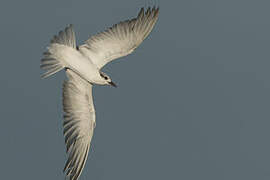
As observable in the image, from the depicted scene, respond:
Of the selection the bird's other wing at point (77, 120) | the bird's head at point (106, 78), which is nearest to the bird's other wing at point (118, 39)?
the bird's head at point (106, 78)

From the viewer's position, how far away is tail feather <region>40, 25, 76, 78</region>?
1842 cm

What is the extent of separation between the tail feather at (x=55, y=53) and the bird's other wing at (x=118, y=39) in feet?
1.61

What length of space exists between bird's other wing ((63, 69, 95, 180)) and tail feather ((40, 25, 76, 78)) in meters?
0.45

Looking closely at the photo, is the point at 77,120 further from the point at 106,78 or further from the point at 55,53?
the point at 55,53

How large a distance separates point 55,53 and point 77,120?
189cm

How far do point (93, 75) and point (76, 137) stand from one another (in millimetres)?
1710

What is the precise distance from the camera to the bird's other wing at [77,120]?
18.0 meters

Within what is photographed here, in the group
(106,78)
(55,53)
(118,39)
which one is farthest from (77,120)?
(118,39)

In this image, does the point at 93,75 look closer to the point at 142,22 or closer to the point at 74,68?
the point at 74,68

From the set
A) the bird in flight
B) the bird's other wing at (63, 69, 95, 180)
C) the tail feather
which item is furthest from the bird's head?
the tail feather

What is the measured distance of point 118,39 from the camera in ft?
62.7

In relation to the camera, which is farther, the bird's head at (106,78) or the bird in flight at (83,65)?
the bird's head at (106,78)

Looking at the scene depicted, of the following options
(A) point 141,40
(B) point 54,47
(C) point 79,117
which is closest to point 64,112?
(C) point 79,117

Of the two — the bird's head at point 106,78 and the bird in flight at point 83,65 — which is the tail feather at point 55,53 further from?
the bird's head at point 106,78
